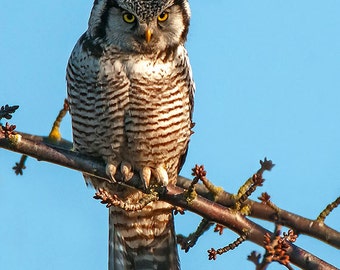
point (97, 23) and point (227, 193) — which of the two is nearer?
point (227, 193)

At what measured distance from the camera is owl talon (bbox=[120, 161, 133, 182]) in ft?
17.2

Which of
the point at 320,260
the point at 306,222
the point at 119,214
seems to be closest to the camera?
the point at 320,260

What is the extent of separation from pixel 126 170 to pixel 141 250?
3.39 feet

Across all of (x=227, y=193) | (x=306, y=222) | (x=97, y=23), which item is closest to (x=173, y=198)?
(x=227, y=193)

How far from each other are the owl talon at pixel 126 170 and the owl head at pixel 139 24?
0.82m

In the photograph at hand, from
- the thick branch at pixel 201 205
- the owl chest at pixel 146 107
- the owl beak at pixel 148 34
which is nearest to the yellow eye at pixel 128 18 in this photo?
the owl beak at pixel 148 34

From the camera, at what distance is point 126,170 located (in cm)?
529

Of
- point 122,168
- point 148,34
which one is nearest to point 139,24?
point 148,34

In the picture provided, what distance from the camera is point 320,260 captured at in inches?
151

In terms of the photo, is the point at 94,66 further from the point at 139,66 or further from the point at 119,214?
the point at 119,214

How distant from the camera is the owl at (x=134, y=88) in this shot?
16.9 feet

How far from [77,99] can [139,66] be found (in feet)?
1.67

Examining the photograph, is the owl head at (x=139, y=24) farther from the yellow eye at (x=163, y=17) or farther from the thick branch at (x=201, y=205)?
the thick branch at (x=201, y=205)

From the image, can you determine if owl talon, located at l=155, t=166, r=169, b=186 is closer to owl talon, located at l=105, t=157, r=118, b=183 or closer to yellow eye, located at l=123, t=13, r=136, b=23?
owl talon, located at l=105, t=157, r=118, b=183
